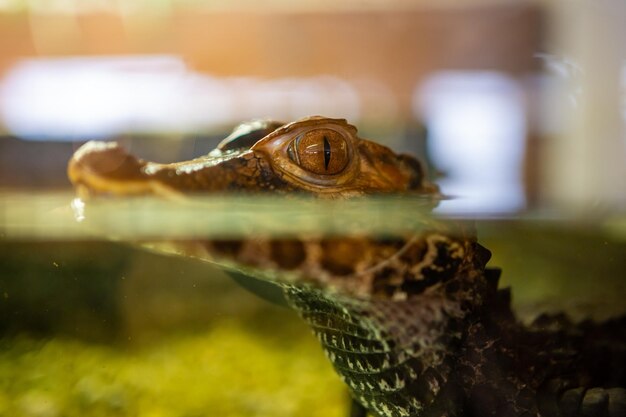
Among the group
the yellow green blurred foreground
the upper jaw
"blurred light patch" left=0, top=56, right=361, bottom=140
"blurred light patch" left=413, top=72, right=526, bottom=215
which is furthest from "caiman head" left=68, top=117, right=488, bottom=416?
"blurred light patch" left=413, top=72, right=526, bottom=215

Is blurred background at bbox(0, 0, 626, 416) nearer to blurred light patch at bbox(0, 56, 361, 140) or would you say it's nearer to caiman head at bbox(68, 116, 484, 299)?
blurred light patch at bbox(0, 56, 361, 140)

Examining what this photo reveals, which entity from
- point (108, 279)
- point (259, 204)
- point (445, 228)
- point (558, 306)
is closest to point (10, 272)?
point (108, 279)

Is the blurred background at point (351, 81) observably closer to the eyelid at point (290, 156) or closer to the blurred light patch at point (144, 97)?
the blurred light patch at point (144, 97)

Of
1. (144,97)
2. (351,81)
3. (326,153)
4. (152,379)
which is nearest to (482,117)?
(351,81)

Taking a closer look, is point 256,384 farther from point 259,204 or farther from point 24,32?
point 24,32

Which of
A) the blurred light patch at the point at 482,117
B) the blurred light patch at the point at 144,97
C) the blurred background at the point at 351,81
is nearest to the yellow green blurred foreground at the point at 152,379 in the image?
the blurred background at the point at 351,81

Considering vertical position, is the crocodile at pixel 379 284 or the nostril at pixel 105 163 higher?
the nostril at pixel 105 163
